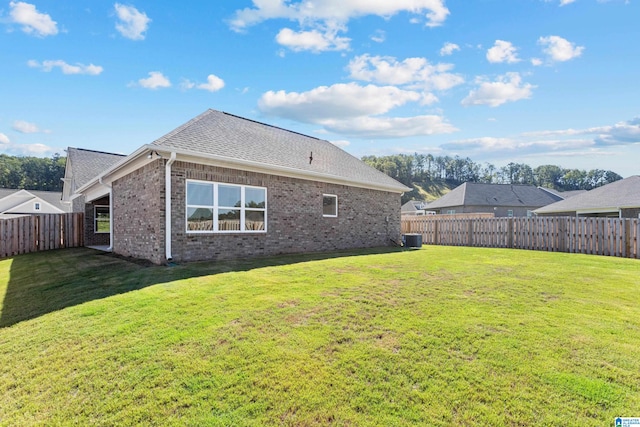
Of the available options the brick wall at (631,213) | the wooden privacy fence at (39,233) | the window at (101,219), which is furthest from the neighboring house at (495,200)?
the wooden privacy fence at (39,233)

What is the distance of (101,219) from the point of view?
56.7 ft

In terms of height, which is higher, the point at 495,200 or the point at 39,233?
the point at 495,200

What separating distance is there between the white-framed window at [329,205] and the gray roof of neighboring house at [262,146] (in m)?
0.97

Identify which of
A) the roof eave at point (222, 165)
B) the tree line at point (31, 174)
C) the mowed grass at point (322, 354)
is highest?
the tree line at point (31, 174)

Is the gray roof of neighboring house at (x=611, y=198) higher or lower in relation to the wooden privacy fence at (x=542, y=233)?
higher

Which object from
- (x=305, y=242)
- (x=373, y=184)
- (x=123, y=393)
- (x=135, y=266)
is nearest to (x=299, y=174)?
(x=305, y=242)

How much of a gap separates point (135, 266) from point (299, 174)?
20.5 ft

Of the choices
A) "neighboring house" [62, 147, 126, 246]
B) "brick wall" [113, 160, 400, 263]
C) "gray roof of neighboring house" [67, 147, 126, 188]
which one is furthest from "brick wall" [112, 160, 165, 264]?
"gray roof of neighboring house" [67, 147, 126, 188]

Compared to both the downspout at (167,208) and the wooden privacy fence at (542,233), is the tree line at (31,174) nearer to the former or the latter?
Result: the downspout at (167,208)

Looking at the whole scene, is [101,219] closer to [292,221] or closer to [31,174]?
[292,221]

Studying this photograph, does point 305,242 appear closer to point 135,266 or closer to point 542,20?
point 135,266

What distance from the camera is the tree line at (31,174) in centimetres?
6538

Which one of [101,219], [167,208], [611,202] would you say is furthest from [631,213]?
[101,219]

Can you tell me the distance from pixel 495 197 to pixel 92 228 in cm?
3948
